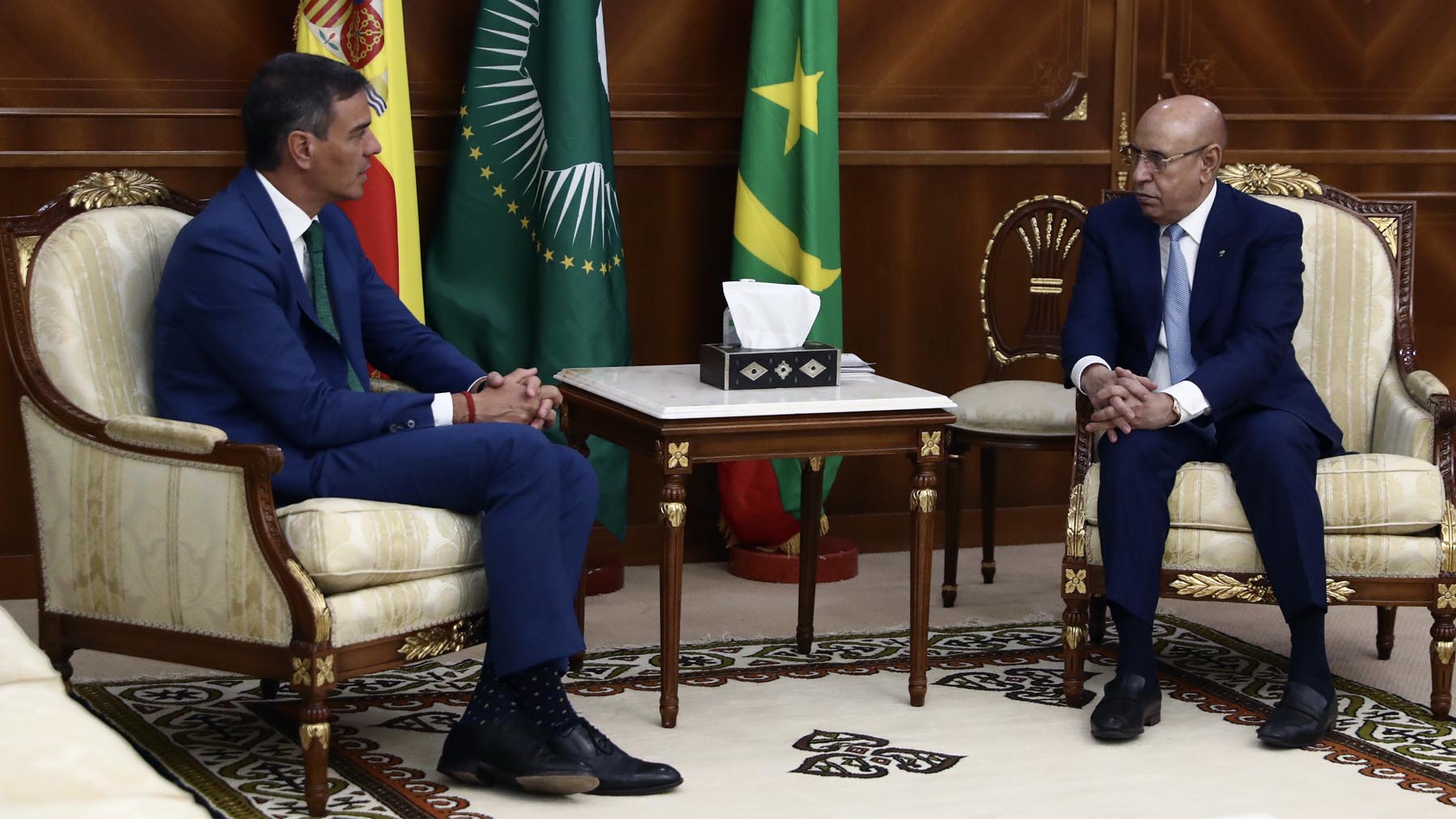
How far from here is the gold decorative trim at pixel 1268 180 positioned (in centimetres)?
431

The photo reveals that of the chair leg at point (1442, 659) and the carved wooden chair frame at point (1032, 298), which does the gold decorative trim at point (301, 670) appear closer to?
the carved wooden chair frame at point (1032, 298)

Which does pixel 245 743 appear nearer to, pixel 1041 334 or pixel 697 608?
pixel 697 608

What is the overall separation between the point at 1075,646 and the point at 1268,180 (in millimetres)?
1343

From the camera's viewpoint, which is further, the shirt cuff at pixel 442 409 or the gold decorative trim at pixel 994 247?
A: the gold decorative trim at pixel 994 247

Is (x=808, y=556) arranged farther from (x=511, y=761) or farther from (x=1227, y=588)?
(x=511, y=761)

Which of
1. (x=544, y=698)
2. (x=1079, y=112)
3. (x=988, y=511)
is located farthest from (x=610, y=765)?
(x=1079, y=112)

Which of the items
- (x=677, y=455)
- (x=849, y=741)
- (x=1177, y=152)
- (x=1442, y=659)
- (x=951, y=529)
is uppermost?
(x=1177, y=152)

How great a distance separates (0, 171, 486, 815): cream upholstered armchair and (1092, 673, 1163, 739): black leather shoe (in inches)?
51.4

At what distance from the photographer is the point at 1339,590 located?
3.71 metres

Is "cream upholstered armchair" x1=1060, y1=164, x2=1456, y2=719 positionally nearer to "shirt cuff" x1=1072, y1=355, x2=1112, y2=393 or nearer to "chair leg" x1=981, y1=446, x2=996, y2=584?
"shirt cuff" x1=1072, y1=355, x2=1112, y2=393

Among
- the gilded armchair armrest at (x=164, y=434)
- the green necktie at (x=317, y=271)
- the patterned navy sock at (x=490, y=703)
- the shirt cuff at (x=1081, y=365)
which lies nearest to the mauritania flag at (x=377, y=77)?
the green necktie at (x=317, y=271)

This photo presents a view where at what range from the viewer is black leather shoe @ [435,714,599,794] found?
10.3ft

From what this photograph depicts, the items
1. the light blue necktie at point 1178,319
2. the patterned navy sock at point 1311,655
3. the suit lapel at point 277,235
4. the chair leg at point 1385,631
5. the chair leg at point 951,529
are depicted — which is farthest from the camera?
the chair leg at point 951,529

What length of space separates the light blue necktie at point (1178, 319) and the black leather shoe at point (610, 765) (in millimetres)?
1590
